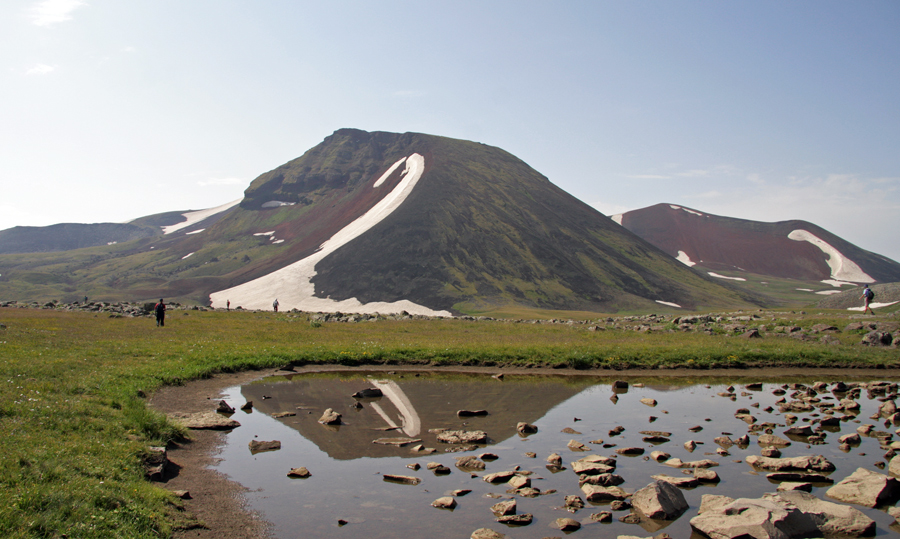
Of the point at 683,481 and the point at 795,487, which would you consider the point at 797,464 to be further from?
the point at 683,481

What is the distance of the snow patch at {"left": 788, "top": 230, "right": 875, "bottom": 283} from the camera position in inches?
6412

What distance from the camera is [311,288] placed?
282 ft

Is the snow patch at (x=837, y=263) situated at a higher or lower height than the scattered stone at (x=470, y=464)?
higher

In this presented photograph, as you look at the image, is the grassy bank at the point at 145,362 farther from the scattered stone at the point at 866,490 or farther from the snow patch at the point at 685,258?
the snow patch at the point at 685,258

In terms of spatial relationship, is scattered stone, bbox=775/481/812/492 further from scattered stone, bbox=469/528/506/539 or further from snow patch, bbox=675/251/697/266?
snow patch, bbox=675/251/697/266

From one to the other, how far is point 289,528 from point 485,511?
138 inches

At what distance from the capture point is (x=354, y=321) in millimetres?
49062

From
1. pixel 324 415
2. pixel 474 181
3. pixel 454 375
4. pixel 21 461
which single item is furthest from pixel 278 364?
pixel 474 181

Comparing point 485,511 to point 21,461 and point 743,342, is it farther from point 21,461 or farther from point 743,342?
point 743,342

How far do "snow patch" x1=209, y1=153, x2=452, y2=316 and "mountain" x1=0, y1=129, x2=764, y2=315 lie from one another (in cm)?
40

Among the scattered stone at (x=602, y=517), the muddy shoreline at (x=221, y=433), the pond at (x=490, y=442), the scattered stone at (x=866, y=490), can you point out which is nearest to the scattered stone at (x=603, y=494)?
the pond at (x=490, y=442)

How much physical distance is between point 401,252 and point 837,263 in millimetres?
156018

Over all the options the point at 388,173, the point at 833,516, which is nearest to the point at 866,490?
the point at 833,516

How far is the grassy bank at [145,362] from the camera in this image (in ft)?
26.0
